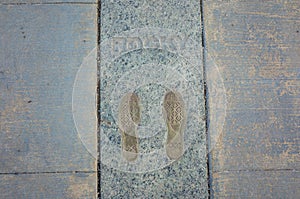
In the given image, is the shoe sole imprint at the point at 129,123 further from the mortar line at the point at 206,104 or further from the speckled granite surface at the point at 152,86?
the mortar line at the point at 206,104

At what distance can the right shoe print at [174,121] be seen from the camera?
8.44ft

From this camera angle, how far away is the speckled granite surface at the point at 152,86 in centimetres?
252

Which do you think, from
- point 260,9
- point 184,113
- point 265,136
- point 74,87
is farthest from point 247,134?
point 74,87

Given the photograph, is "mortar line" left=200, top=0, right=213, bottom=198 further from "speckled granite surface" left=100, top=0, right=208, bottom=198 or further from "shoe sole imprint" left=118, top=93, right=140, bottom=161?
"shoe sole imprint" left=118, top=93, right=140, bottom=161

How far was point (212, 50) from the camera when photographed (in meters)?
2.72

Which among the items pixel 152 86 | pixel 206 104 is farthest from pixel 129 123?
pixel 206 104

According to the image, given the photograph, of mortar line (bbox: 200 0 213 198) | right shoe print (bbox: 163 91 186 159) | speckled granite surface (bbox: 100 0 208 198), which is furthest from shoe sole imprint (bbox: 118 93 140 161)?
mortar line (bbox: 200 0 213 198)

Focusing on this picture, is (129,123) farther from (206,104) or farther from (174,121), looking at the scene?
(206,104)

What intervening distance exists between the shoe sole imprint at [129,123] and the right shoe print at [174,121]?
239mm

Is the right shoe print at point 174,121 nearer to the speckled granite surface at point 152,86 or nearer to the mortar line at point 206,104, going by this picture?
the speckled granite surface at point 152,86

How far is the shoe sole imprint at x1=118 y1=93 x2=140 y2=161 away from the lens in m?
2.55

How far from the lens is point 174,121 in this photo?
103 inches

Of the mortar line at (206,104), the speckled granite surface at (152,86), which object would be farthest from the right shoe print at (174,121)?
the mortar line at (206,104)

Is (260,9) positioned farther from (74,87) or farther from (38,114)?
(38,114)
